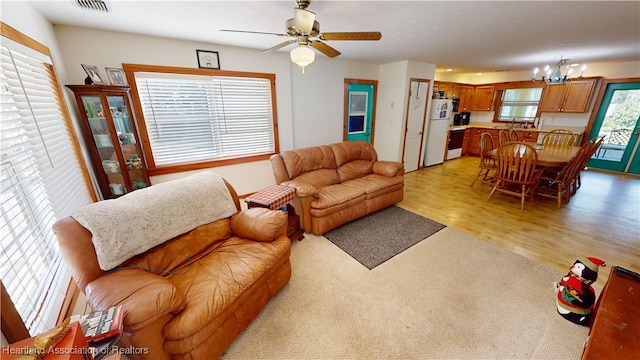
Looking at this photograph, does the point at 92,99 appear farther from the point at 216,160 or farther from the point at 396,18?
the point at 396,18

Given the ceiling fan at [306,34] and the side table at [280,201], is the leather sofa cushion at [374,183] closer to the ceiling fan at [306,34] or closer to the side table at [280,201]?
the side table at [280,201]

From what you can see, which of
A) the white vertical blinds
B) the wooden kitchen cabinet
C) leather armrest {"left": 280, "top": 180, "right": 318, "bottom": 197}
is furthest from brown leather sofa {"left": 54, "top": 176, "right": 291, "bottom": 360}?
the wooden kitchen cabinet

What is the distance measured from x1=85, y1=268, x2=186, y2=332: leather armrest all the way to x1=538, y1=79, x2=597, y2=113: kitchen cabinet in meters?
7.75

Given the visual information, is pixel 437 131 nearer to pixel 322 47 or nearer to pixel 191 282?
pixel 322 47

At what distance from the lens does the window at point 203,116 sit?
2875mm

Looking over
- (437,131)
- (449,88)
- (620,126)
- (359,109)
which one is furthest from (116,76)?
(620,126)

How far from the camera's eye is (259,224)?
1858mm

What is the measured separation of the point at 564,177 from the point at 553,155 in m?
0.35

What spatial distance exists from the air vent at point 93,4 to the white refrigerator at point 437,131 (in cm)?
533

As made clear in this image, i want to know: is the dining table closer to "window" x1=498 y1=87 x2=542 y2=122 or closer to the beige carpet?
the beige carpet

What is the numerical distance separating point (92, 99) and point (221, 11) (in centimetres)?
162

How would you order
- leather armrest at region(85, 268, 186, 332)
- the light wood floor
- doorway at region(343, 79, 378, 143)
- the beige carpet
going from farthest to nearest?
1. doorway at region(343, 79, 378, 143)
2. the light wood floor
3. the beige carpet
4. leather armrest at region(85, 268, 186, 332)

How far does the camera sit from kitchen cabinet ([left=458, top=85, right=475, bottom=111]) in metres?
6.51

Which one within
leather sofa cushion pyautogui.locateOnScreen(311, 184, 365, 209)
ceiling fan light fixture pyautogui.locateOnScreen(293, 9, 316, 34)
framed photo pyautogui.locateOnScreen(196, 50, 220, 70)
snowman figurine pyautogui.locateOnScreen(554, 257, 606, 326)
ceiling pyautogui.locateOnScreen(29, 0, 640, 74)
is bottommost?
snowman figurine pyautogui.locateOnScreen(554, 257, 606, 326)
